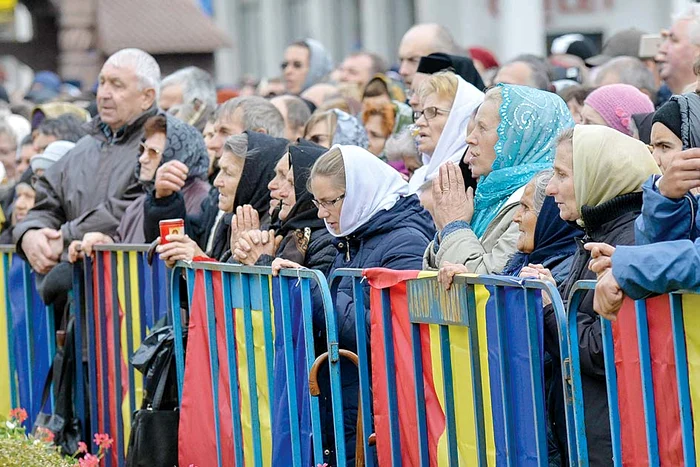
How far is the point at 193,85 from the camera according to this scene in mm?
10641

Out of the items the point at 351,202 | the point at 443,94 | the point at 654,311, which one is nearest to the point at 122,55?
the point at 443,94

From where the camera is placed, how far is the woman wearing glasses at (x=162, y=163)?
7703 millimetres

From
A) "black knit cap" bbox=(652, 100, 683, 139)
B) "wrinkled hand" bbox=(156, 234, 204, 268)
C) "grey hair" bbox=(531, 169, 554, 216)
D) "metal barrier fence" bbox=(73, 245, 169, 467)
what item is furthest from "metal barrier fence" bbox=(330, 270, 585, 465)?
"metal barrier fence" bbox=(73, 245, 169, 467)

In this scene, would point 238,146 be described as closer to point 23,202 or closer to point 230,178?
point 230,178

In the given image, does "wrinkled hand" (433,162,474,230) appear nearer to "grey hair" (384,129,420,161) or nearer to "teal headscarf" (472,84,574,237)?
"teal headscarf" (472,84,574,237)

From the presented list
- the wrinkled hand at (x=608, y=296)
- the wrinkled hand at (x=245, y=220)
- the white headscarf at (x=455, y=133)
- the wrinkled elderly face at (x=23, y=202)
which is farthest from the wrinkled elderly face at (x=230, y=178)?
the wrinkled elderly face at (x=23, y=202)

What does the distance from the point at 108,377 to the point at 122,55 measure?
205 cm

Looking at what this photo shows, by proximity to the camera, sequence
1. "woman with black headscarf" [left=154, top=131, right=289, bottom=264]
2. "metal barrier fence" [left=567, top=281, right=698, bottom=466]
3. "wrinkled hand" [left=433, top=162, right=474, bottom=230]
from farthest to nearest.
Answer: "woman with black headscarf" [left=154, top=131, right=289, bottom=264], "wrinkled hand" [left=433, top=162, right=474, bottom=230], "metal barrier fence" [left=567, top=281, right=698, bottom=466]

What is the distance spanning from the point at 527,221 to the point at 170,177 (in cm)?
269

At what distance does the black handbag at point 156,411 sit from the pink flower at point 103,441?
30 cm

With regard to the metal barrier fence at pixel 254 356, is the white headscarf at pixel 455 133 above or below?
above

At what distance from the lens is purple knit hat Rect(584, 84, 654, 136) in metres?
6.97

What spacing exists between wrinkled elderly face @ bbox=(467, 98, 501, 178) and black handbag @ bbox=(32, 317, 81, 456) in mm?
3004

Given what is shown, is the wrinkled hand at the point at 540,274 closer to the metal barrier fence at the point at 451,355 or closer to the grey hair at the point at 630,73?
the metal barrier fence at the point at 451,355
